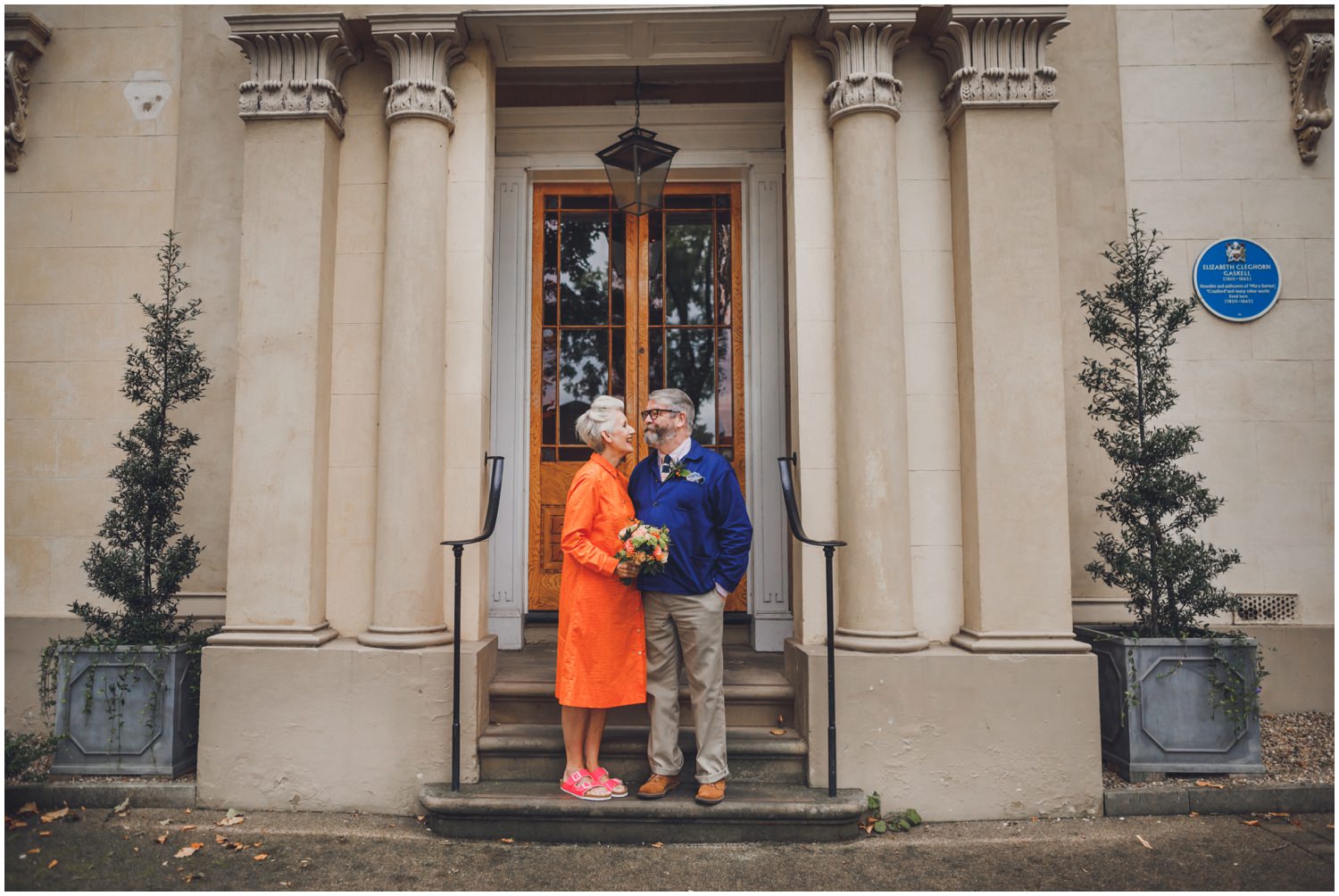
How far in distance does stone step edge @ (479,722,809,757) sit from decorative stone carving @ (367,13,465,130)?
344 centimetres

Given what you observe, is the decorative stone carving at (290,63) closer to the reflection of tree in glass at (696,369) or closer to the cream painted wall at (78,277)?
the cream painted wall at (78,277)

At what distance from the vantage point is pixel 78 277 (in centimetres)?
562

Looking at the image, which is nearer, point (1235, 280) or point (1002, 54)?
point (1002, 54)

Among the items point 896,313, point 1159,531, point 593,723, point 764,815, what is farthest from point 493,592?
point 1159,531

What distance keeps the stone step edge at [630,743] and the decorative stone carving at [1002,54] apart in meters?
3.60

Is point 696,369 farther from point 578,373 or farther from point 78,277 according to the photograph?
point 78,277

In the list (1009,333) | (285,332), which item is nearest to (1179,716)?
(1009,333)

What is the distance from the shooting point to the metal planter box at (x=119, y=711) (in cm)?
445

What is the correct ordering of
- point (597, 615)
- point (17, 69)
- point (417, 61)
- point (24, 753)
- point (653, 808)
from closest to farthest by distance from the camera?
point (653, 808) < point (597, 615) < point (24, 753) < point (417, 61) < point (17, 69)

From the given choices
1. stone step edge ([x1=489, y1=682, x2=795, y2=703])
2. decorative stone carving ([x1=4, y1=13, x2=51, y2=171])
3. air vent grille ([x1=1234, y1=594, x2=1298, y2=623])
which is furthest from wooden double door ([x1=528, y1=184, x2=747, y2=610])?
decorative stone carving ([x1=4, y1=13, x2=51, y2=171])

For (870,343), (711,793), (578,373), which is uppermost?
(578,373)

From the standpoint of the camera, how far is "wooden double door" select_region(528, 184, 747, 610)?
237 inches

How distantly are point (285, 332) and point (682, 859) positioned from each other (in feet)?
11.3

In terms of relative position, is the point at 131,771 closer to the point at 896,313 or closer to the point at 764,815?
the point at 764,815
